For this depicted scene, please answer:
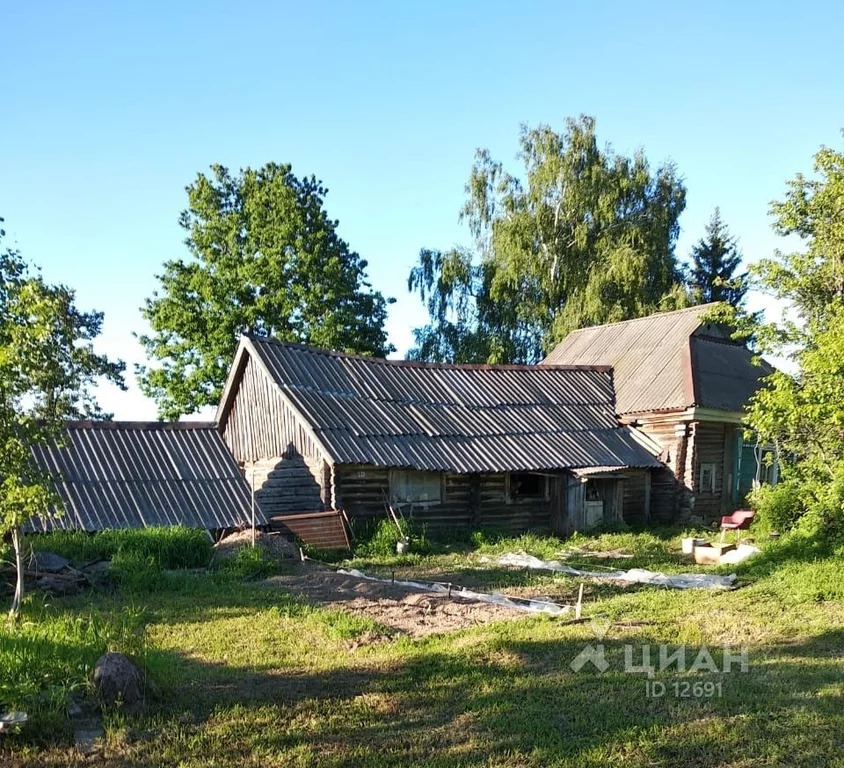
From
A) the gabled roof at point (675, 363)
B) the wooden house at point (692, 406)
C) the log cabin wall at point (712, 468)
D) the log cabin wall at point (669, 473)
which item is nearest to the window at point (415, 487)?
the log cabin wall at point (669, 473)

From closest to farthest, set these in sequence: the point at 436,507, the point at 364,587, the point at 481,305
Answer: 1. the point at 364,587
2. the point at 436,507
3. the point at 481,305

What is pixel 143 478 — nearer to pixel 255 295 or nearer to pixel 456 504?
pixel 456 504

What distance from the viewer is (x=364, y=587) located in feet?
43.2

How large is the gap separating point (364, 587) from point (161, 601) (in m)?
3.17

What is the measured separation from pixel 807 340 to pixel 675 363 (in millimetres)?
9068

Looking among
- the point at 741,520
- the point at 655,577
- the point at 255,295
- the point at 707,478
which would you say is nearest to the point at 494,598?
the point at 655,577

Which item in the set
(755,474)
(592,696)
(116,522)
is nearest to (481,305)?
(755,474)

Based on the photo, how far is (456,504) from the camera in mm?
20469

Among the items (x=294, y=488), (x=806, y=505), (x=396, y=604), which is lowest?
(x=396, y=604)

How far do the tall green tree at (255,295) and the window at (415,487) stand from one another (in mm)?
14133

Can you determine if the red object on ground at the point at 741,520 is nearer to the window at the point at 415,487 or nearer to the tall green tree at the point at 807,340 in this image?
the tall green tree at the point at 807,340

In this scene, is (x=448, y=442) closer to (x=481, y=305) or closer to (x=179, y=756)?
(x=179, y=756)

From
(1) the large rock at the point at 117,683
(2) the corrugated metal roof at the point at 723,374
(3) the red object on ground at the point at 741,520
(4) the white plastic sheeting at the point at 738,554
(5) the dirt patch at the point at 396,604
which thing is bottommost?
(5) the dirt patch at the point at 396,604

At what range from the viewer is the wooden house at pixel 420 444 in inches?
760
